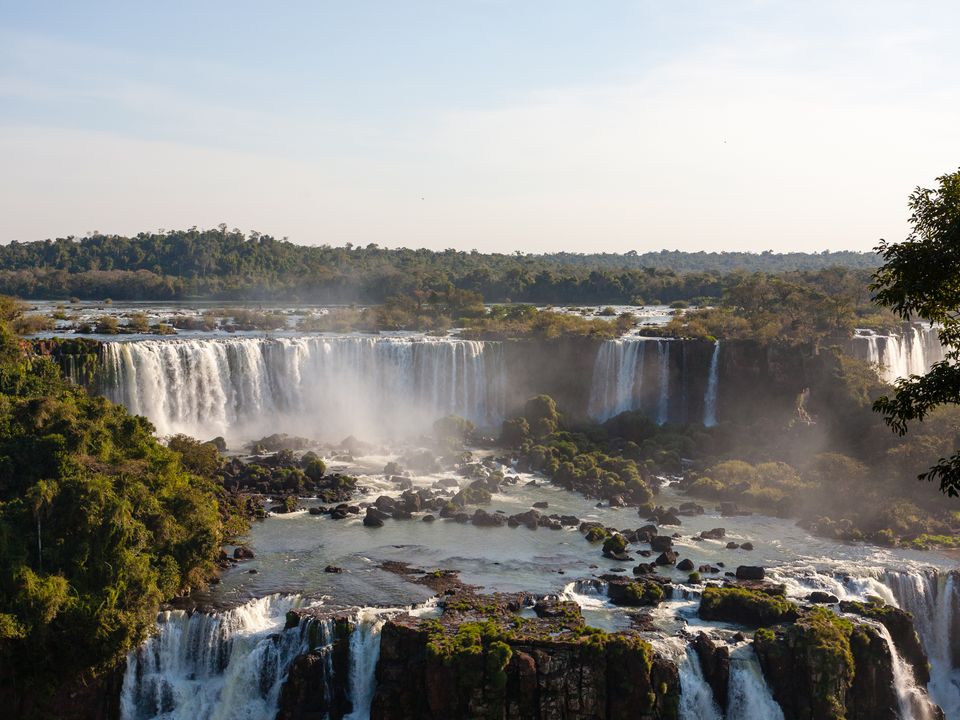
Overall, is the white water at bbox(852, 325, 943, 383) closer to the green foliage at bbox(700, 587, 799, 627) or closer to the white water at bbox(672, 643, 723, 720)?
the green foliage at bbox(700, 587, 799, 627)

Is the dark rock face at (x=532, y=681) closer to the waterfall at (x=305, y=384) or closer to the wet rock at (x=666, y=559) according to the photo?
the wet rock at (x=666, y=559)

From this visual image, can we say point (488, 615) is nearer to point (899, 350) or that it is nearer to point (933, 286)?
point (933, 286)

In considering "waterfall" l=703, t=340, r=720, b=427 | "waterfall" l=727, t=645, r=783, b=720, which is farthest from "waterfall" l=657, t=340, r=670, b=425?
"waterfall" l=727, t=645, r=783, b=720

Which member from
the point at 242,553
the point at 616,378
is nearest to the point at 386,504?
the point at 242,553

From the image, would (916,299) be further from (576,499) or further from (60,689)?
(576,499)


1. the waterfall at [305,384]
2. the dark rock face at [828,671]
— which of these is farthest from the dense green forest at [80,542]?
the dark rock face at [828,671]
